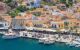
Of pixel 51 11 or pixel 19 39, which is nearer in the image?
pixel 19 39

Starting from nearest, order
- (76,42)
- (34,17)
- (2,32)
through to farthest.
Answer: (76,42)
(2,32)
(34,17)

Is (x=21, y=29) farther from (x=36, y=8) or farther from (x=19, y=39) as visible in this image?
(x=36, y=8)

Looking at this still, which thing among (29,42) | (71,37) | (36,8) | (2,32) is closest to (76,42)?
(71,37)

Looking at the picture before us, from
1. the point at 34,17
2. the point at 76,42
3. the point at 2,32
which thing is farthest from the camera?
the point at 34,17

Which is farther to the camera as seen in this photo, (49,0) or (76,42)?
(49,0)

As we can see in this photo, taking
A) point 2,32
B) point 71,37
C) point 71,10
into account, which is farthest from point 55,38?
point 71,10

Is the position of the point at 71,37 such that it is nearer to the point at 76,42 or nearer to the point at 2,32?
the point at 76,42
